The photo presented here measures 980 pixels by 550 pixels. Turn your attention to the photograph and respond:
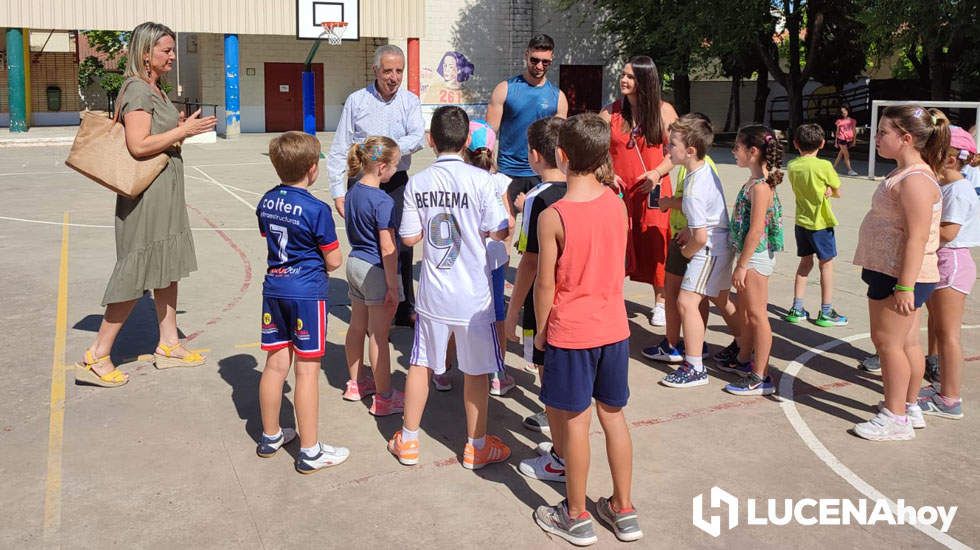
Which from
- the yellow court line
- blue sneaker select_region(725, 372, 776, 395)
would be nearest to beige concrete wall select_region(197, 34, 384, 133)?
the yellow court line

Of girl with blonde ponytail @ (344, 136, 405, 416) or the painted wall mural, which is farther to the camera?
the painted wall mural

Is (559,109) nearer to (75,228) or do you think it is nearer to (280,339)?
(280,339)

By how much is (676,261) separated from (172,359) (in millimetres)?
3491

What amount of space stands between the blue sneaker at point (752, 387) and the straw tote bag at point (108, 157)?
3928 mm

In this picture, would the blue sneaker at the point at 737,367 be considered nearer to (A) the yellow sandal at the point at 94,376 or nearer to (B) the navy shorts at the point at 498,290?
(B) the navy shorts at the point at 498,290

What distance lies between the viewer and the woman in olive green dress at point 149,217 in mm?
5551

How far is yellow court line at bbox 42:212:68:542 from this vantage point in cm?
402

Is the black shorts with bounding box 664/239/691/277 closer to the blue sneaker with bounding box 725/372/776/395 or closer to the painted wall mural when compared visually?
the blue sneaker with bounding box 725/372/776/395

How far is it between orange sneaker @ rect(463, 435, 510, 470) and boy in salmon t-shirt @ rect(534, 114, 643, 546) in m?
0.78

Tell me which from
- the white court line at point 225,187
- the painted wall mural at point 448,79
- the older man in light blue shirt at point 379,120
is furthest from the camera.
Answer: the painted wall mural at point 448,79

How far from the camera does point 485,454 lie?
15.1 ft

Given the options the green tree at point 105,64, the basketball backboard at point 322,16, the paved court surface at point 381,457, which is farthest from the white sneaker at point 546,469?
the green tree at point 105,64
